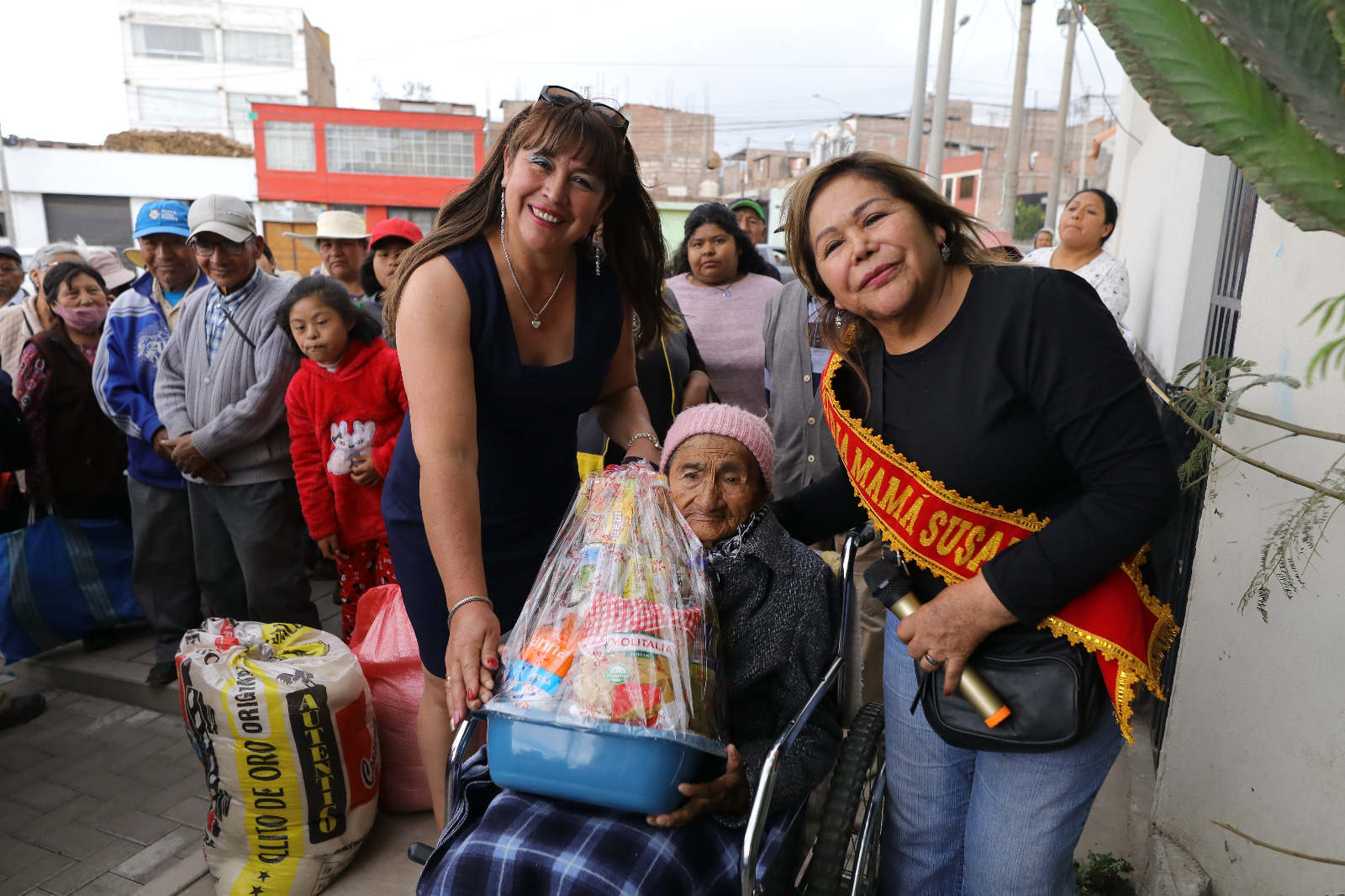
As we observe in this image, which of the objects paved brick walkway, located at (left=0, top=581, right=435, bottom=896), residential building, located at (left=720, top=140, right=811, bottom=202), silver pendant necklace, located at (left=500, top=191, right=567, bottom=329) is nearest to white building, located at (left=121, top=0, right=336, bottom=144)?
residential building, located at (left=720, top=140, right=811, bottom=202)

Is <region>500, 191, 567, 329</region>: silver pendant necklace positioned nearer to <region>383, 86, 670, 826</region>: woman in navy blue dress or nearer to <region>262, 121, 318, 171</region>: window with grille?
<region>383, 86, 670, 826</region>: woman in navy blue dress

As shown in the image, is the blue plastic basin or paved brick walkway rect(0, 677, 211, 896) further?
paved brick walkway rect(0, 677, 211, 896)

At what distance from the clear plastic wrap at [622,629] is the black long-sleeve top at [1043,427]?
0.55m

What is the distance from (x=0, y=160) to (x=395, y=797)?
32764 millimetres

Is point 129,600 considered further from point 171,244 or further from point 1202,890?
point 1202,890

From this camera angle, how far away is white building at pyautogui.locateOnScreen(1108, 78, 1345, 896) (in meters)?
1.62

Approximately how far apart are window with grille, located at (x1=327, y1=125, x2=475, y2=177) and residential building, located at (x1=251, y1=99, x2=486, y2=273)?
32 millimetres

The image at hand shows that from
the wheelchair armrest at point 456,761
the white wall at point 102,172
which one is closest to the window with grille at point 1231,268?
the wheelchair armrest at point 456,761

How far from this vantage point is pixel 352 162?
33.1 metres

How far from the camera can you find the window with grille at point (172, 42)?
41594 millimetres

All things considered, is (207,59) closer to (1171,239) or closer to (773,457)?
(1171,239)

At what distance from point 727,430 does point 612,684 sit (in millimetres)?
789

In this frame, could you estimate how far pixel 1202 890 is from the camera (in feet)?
6.69

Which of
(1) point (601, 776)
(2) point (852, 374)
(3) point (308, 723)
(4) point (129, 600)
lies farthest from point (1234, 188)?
(4) point (129, 600)
